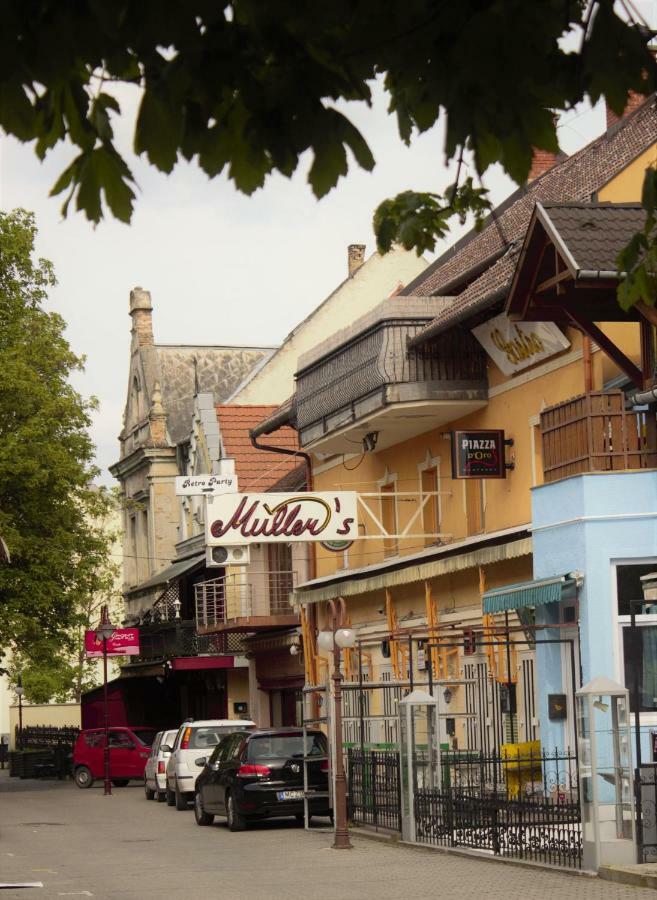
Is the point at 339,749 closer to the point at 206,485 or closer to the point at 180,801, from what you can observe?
the point at 180,801

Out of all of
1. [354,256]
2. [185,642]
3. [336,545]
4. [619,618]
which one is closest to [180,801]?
[336,545]

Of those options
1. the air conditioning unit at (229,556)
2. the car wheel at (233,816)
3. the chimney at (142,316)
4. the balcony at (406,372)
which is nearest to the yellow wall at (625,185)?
the balcony at (406,372)

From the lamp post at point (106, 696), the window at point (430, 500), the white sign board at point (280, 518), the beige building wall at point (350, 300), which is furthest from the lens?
the beige building wall at point (350, 300)

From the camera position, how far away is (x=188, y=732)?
33.2 meters

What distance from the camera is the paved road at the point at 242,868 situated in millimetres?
16000

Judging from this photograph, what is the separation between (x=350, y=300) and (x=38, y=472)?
39.2 ft

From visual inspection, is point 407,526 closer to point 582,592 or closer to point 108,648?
point 582,592

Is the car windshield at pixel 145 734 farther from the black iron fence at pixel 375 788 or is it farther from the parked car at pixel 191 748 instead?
the black iron fence at pixel 375 788

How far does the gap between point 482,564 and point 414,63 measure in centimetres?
2305

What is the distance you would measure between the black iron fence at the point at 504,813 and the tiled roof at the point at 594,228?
6235 mm

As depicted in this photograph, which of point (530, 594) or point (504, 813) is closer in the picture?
point (504, 813)

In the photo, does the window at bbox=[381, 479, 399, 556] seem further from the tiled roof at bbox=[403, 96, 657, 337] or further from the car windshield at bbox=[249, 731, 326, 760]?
the car windshield at bbox=[249, 731, 326, 760]

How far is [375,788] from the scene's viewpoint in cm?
2314

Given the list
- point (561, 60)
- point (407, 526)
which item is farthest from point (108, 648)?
point (561, 60)
